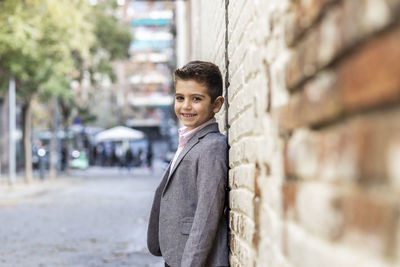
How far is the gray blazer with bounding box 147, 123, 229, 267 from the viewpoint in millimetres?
3229

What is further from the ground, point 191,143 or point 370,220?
point 191,143

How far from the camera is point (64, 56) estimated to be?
24969mm

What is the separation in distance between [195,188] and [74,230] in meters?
8.86

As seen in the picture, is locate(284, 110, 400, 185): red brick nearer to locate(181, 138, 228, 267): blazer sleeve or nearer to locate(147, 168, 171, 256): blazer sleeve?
locate(181, 138, 228, 267): blazer sleeve

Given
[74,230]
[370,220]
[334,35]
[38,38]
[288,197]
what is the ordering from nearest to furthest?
[370,220] < [334,35] < [288,197] < [74,230] < [38,38]

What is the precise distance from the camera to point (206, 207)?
324cm

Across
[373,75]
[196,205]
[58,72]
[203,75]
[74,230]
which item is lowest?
[74,230]

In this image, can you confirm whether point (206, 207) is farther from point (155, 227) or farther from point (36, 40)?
point (36, 40)

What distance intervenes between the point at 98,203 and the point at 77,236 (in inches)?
277

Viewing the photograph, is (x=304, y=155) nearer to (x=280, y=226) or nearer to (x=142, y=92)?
(x=280, y=226)

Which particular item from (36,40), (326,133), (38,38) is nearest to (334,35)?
Result: (326,133)

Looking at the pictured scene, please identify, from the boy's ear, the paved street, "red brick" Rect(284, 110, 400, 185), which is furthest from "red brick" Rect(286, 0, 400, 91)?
the paved street

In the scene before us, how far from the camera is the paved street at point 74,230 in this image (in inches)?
340

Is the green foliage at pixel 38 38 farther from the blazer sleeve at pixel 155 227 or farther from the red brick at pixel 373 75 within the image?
the red brick at pixel 373 75
